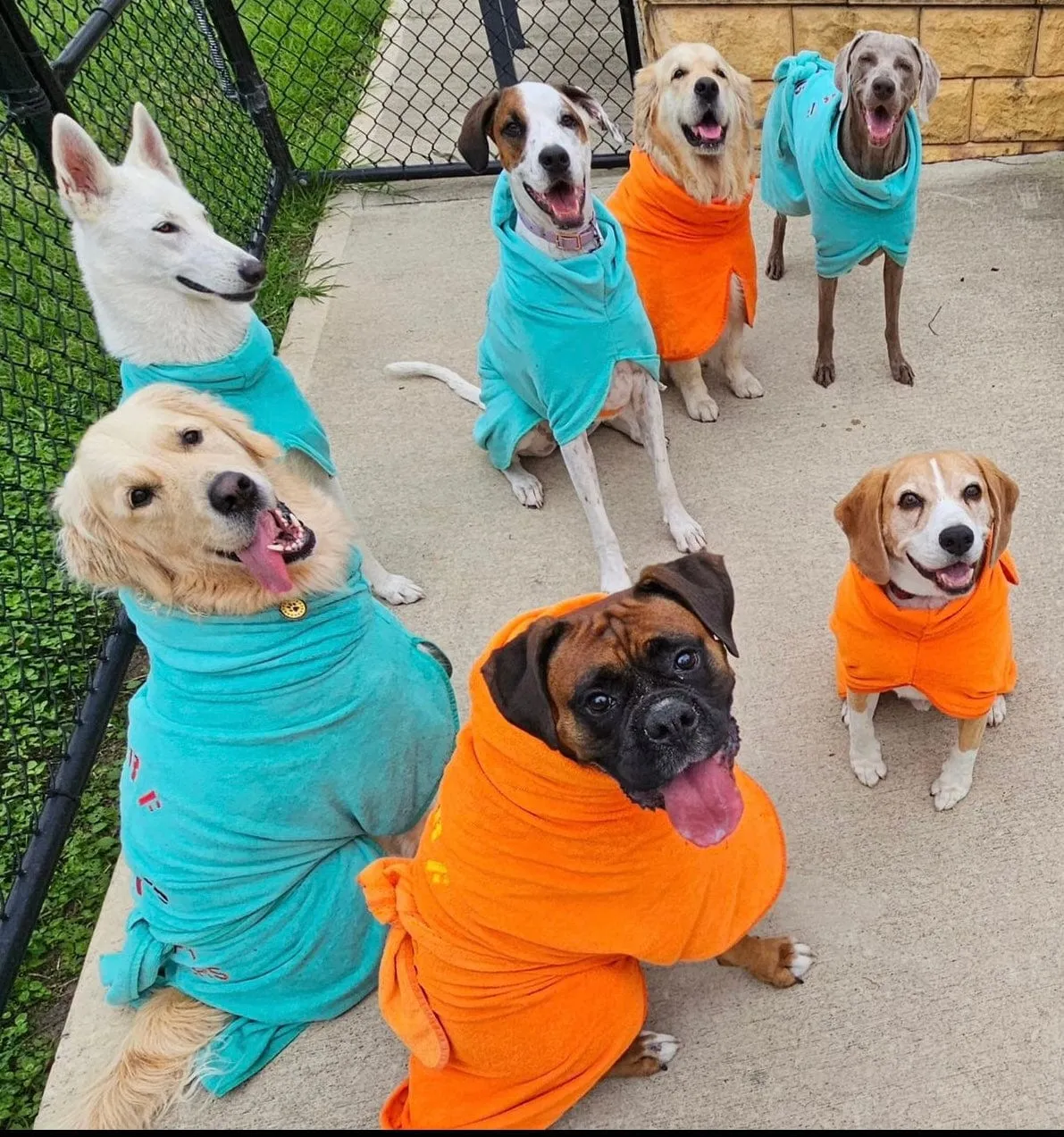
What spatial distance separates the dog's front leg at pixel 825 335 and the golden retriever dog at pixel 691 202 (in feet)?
0.97

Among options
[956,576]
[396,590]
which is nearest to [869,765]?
[956,576]

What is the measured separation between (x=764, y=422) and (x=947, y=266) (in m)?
1.43

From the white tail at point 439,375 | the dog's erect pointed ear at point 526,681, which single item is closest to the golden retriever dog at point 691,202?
the white tail at point 439,375

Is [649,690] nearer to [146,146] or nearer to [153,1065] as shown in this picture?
[153,1065]

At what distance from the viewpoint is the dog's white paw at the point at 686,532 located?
3.42 meters

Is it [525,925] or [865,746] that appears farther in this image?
[865,746]

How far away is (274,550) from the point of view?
2.15 m

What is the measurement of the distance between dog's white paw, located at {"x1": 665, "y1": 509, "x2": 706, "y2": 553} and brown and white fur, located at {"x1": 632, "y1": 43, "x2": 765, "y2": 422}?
4.05 ft

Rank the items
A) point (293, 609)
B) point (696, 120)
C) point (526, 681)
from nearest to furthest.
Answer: point (526, 681) < point (293, 609) < point (696, 120)

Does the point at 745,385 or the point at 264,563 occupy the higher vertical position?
the point at 264,563

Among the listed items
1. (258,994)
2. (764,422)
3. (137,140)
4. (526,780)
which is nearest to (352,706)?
A: (526,780)

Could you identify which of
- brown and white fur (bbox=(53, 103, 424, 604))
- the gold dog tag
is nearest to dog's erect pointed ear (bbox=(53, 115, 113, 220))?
brown and white fur (bbox=(53, 103, 424, 604))

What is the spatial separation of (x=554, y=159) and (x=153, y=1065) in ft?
9.29

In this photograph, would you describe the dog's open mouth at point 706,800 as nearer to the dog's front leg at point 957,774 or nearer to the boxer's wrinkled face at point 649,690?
the boxer's wrinkled face at point 649,690
